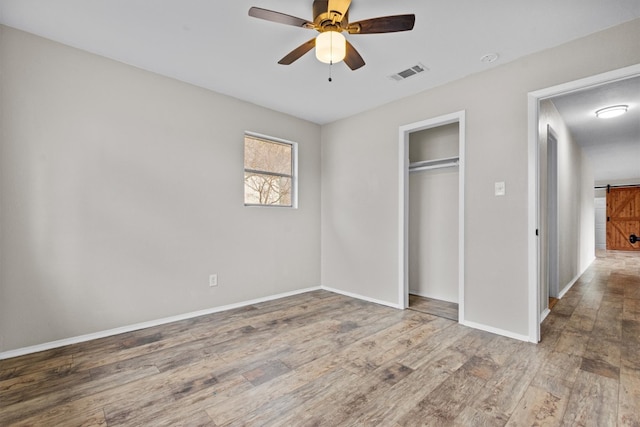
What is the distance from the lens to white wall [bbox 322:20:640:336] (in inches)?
101

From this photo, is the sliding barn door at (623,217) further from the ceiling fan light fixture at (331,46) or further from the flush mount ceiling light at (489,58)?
the ceiling fan light fixture at (331,46)

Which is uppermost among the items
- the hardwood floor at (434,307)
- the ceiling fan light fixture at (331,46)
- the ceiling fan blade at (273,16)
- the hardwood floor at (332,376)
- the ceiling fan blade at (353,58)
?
the ceiling fan blade at (273,16)

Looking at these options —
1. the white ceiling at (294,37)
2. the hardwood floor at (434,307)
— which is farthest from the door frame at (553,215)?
the hardwood floor at (434,307)

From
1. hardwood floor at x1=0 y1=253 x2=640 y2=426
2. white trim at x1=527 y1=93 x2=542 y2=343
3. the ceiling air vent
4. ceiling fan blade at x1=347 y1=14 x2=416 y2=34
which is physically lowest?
hardwood floor at x1=0 y1=253 x2=640 y2=426

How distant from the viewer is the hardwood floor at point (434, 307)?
11.3ft

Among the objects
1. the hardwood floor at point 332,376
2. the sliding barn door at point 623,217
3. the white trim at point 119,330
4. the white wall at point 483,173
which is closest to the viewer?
the hardwood floor at point 332,376

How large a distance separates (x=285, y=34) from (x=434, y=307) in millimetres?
3400

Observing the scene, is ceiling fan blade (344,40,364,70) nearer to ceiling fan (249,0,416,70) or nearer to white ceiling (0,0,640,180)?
ceiling fan (249,0,416,70)

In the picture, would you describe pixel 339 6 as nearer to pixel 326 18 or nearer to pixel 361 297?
pixel 326 18

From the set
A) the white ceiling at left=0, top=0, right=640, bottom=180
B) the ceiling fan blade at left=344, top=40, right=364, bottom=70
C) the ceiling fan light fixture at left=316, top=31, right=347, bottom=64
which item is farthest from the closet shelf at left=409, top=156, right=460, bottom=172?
the ceiling fan light fixture at left=316, top=31, right=347, bottom=64

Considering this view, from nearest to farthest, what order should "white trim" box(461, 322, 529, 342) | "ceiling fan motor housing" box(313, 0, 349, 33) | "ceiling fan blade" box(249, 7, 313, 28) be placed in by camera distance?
"ceiling fan blade" box(249, 7, 313, 28), "ceiling fan motor housing" box(313, 0, 349, 33), "white trim" box(461, 322, 529, 342)

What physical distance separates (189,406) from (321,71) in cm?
301

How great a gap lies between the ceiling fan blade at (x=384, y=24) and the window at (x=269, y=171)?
7.46ft

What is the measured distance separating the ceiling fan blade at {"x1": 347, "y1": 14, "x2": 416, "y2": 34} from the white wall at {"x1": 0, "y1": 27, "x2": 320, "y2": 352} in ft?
7.18
